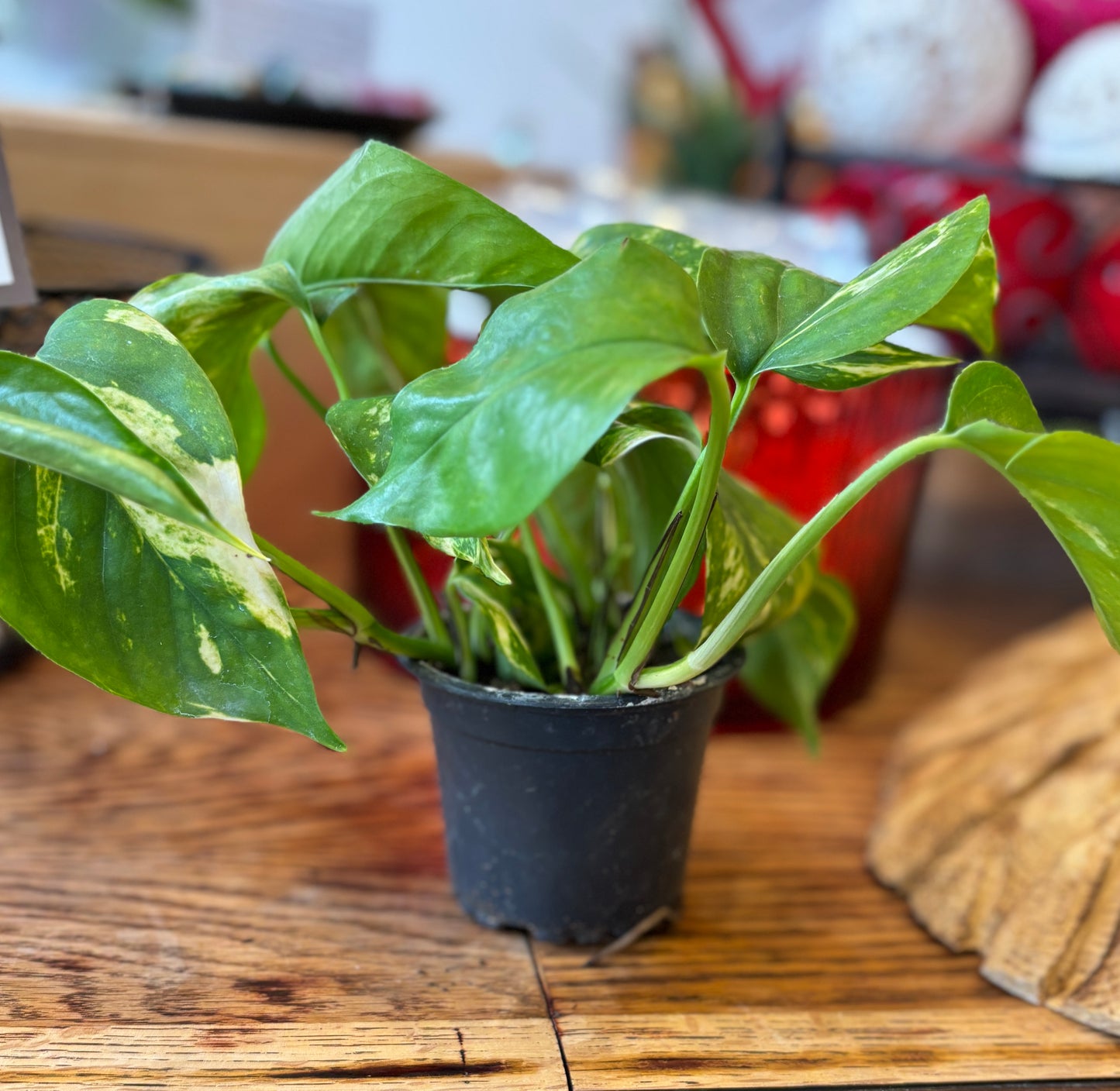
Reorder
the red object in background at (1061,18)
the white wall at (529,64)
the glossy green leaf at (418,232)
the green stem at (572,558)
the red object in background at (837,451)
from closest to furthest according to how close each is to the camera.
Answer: the glossy green leaf at (418,232)
the green stem at (572,558)
the red object in background at (837,451)
the red object in background at (1061,18)
the white wall at (529,64)

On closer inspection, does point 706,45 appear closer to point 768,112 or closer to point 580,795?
point 768,112

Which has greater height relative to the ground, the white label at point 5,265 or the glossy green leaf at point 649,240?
the glossy green leaf at point 649,240

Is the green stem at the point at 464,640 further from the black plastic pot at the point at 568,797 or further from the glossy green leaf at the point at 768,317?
the glossy green leaf at the point at 768,317

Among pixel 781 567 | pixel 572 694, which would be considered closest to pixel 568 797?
pixel 572 694

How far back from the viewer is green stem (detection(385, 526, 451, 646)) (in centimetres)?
46

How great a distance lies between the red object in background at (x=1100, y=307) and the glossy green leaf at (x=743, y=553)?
0.44 meters

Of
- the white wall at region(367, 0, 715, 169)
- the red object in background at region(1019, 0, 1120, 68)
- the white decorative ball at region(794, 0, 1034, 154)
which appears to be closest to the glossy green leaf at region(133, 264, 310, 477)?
the white decorative ball at region(794, 0, 1034, 154)

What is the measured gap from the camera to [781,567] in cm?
36

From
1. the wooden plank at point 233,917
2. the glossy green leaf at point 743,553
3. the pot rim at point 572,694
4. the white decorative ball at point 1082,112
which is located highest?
the white decorative ball at point 1082,112

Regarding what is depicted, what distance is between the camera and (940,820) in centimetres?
58

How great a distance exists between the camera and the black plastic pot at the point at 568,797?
0.42 metres

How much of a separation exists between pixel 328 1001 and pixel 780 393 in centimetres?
43

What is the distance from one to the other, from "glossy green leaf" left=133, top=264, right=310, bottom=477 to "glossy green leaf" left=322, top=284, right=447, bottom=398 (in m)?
0.07

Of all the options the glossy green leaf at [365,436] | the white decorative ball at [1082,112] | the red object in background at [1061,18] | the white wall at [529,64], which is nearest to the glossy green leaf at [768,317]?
the glossy green leaf at [365,436]
